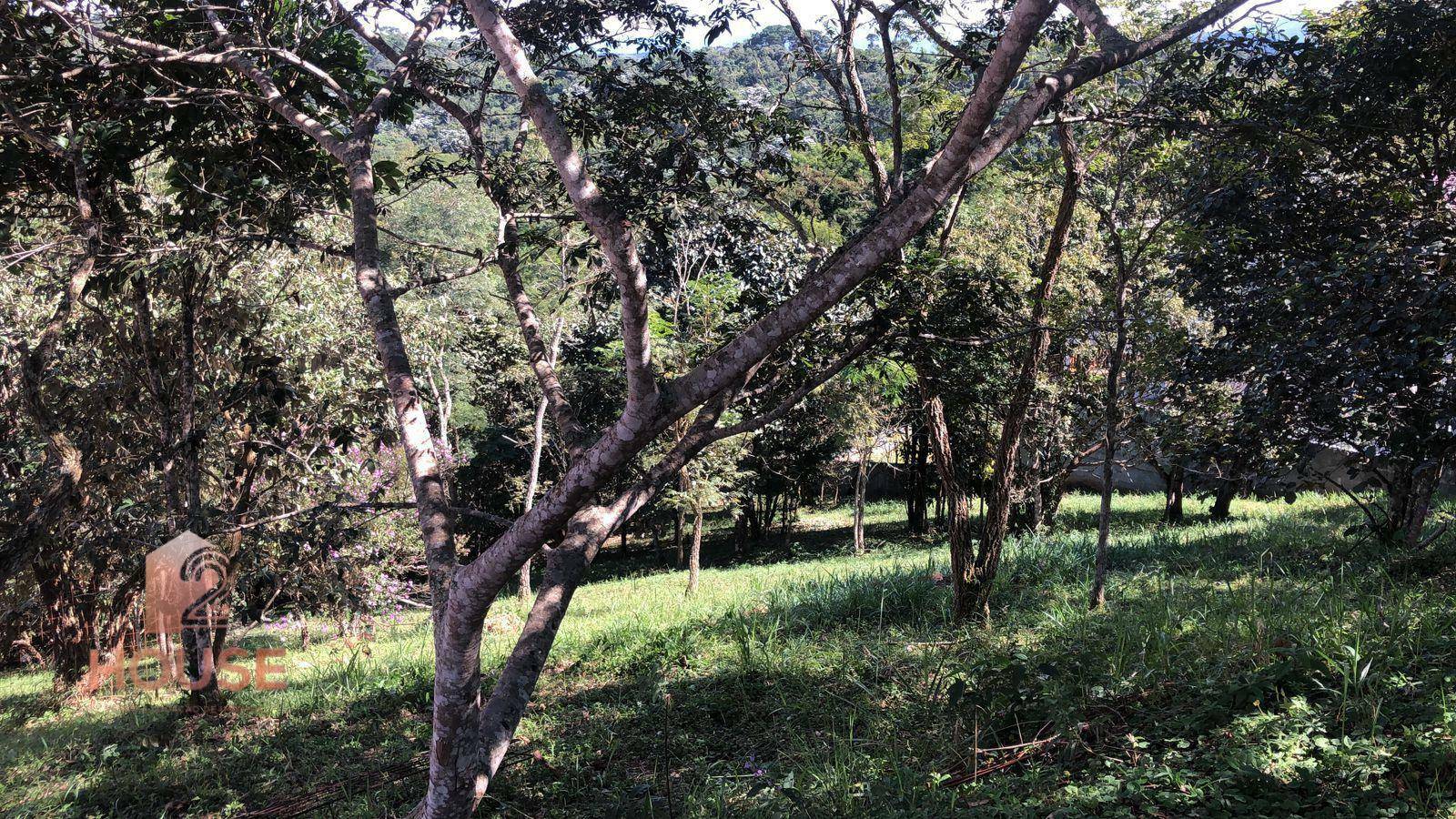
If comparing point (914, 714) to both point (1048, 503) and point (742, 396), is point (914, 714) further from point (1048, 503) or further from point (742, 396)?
point (1048, 503)

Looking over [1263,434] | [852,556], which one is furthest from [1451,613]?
[852,556]

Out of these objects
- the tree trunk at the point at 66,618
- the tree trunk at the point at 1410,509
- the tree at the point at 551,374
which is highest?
the tree at the point at 551,374

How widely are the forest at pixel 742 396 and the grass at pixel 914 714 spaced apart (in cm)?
3

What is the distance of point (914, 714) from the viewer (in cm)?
445

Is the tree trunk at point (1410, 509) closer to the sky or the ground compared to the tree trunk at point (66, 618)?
closer to the sky

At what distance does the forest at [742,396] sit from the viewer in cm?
328

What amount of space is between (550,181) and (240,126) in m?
1.82

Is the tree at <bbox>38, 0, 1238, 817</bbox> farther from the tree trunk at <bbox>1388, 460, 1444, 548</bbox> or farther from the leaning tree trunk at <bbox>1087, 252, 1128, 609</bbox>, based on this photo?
the tree trunk at <bbox>1388, 460, 1444, 548</bbox>

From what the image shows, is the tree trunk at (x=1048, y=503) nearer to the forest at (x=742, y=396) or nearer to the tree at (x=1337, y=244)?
the forest at (x=742, y=396)

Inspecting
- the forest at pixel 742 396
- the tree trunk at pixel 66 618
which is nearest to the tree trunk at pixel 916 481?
the forest at pixel 742 396

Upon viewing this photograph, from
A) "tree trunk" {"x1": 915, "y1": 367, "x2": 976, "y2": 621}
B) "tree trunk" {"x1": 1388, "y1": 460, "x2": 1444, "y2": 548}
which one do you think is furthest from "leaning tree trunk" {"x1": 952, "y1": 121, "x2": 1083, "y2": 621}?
"tree trunk" {"x1": 1388, "y1": 460, "x2": 1444, "y2": 548}

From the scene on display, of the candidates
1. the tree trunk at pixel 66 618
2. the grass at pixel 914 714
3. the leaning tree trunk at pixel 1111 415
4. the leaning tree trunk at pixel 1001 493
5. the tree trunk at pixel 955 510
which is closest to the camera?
the grass at pixel 914 714

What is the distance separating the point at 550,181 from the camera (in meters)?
5.48

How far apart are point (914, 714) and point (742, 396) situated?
1.86 m
